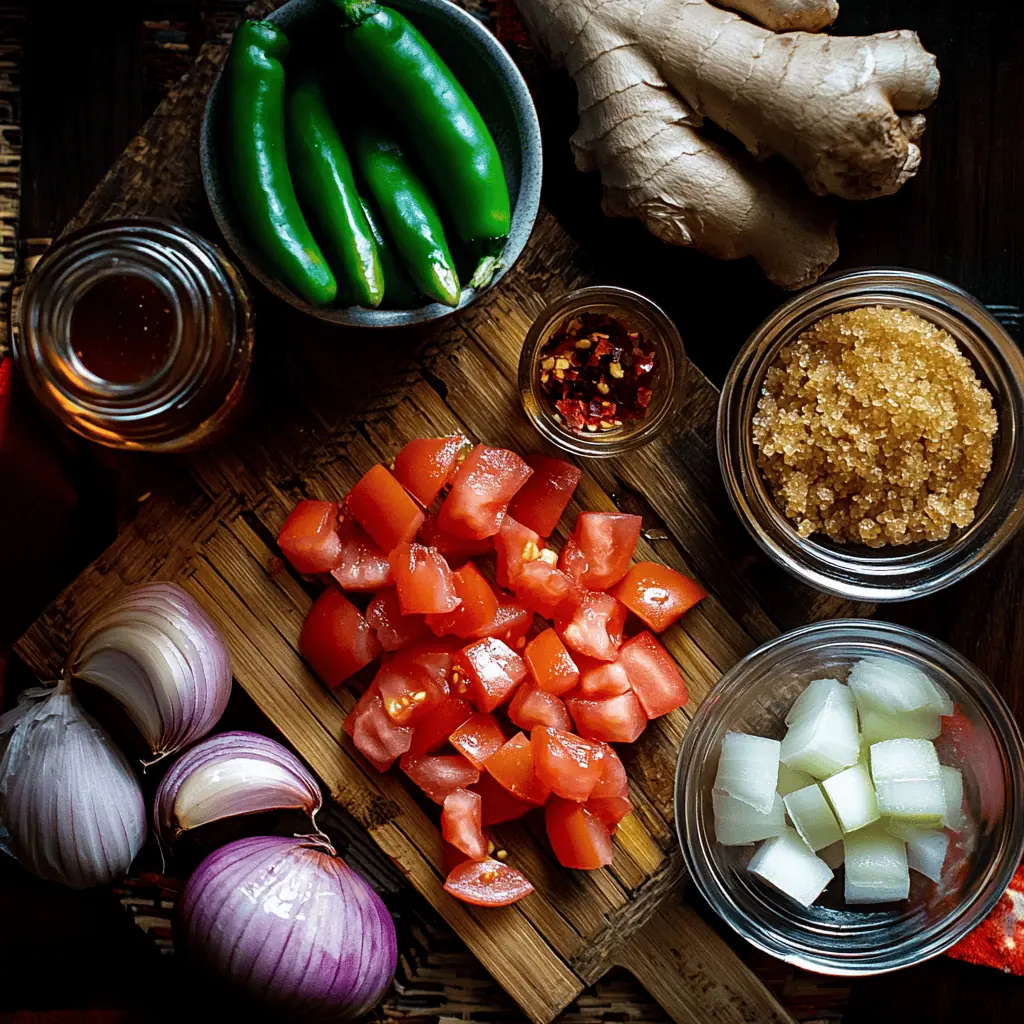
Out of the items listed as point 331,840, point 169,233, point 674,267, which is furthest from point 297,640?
point 674,267

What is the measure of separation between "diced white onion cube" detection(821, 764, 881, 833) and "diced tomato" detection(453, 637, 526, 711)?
1.68 ft

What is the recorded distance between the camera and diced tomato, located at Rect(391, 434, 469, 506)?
5.37 feet

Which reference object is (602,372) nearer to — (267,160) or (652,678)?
(652,678)

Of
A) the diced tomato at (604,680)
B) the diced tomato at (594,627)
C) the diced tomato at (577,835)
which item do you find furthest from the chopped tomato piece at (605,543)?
the diced tomato at (577,835)

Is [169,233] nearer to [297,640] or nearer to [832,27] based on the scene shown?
[297,640]

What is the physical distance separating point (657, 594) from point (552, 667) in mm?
210

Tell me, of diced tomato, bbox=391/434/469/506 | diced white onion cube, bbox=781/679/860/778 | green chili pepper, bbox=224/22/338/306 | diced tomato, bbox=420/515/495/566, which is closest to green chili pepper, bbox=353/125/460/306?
green chili pepper, bbox=224/22/338/306

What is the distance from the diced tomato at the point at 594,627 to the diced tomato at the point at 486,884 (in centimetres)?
38

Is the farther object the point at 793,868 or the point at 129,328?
the point at 793,868

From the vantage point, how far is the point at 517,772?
64.2 inches

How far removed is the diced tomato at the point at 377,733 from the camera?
1637 millimetres

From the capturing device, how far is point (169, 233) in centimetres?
146

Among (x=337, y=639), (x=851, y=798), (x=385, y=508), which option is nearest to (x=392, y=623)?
(x=337, y=639)

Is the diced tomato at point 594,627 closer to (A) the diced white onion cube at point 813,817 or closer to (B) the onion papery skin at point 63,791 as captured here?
(A) the diced white onion cube at point 813,817
